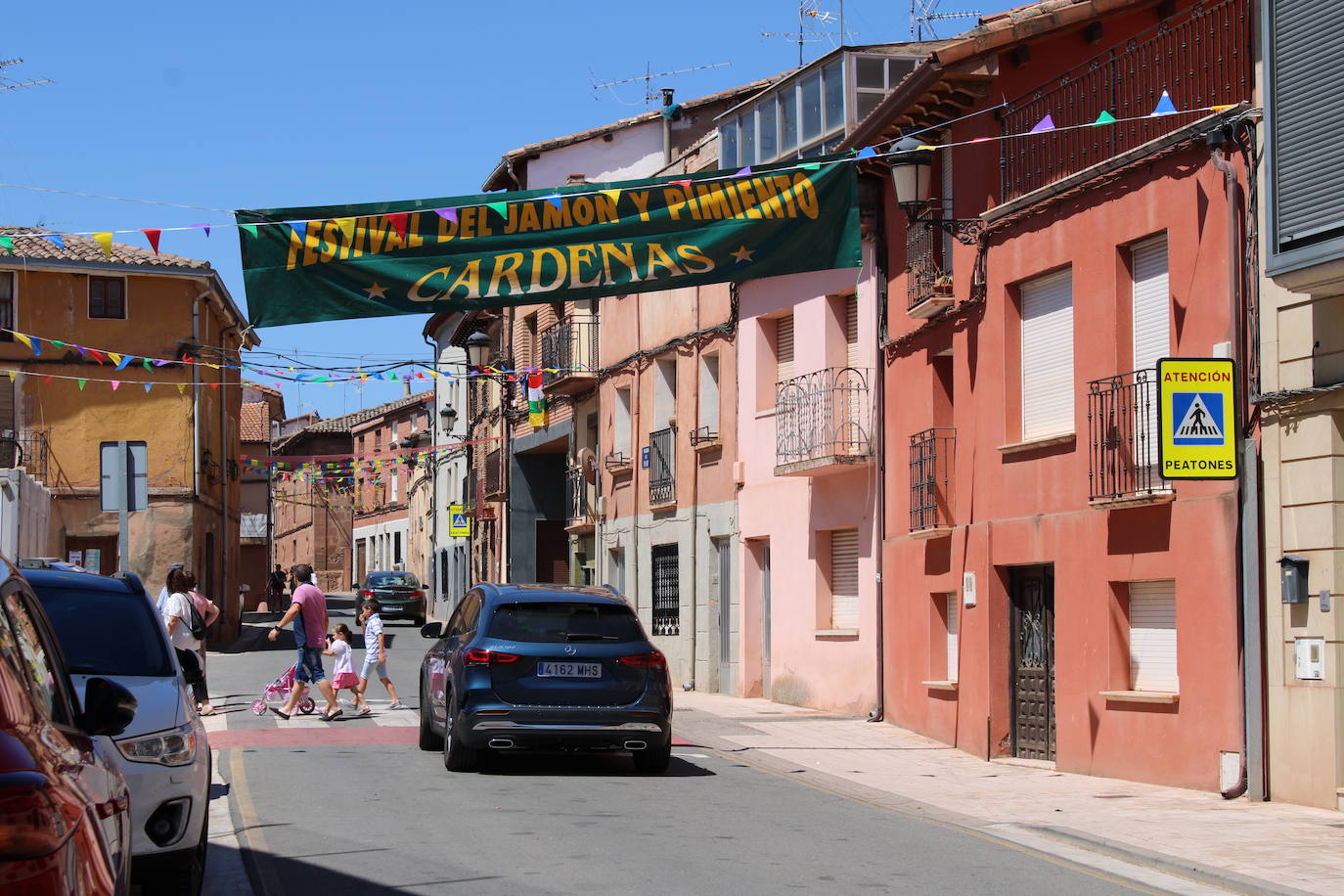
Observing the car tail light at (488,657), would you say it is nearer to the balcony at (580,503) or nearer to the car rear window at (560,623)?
the car rear window at (560,623)

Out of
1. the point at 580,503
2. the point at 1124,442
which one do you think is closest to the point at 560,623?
the point at 1124,442

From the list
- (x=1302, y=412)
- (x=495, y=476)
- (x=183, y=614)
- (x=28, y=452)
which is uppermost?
(x=28, y=452)

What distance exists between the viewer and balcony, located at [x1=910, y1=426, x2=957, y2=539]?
64.0ft

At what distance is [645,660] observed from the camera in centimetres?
1441

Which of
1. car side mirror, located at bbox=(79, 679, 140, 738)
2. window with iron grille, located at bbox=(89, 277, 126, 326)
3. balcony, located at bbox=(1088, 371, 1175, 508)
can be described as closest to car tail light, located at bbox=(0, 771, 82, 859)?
car side mirror, located at bbox=(79, 679, 140, 738)

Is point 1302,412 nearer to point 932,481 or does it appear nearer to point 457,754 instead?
point 932,481

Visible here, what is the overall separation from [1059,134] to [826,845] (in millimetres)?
8834

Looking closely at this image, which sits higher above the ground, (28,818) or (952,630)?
(28,818)

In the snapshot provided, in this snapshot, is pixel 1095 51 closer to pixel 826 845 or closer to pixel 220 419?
pixel 826 845

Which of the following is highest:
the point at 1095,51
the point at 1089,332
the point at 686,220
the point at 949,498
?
the point at 1095,51

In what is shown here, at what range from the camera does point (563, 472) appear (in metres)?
43.7

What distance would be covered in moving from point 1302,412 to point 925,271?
746cm

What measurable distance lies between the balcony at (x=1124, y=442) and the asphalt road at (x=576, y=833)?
3.85 metres

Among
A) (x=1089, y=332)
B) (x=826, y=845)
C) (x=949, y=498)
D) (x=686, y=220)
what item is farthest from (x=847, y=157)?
(x=826, y=845)
